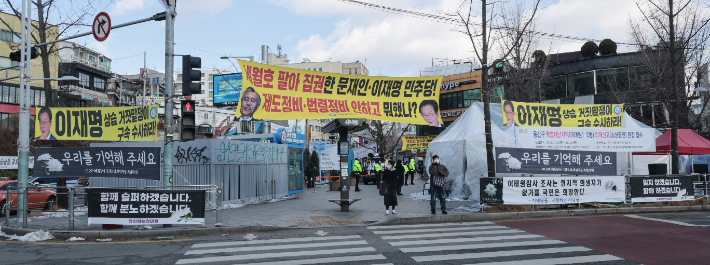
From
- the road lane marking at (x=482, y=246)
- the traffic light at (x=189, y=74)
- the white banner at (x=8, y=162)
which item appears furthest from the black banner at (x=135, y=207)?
the white banner at (x=8, y=162)

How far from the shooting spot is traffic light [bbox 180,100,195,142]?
1131cm

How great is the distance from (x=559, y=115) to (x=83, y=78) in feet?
179

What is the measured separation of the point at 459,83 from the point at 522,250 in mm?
42725

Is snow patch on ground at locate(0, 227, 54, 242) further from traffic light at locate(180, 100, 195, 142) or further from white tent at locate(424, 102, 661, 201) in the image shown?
white tent at locate(424, 102, 661, 201)

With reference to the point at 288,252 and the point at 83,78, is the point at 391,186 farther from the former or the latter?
the point at 83,78

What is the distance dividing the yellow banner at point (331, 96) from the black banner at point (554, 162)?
2308 millimetres

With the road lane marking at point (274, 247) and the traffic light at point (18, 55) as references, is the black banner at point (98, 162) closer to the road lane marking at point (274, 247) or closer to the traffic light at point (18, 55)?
the traffic light at point (18, 55)

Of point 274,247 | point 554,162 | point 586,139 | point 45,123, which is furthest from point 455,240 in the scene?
point 45,123

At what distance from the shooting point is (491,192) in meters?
14.2

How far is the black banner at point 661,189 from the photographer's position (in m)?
15.6

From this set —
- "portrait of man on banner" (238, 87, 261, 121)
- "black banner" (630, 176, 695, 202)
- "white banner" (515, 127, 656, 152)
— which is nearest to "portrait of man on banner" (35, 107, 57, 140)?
"portrait of man on banner" (238, 87, 261, 121)

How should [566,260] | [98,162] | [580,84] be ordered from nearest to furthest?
[566,260]
[98,162]
[580,84]

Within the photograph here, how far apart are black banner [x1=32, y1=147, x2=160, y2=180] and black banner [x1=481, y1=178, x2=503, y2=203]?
900cm

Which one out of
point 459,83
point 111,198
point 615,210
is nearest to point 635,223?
point 615,210
